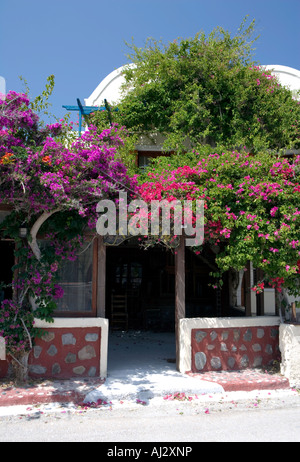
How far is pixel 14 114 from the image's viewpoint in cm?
573

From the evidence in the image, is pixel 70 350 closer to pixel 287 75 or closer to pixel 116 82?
pixel 116 82

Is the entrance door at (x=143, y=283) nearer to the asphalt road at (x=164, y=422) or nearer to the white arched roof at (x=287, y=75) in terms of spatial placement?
the asphalt road at (x=164, y=422)

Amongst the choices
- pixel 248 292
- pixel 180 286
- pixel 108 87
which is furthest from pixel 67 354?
pixel 108 87

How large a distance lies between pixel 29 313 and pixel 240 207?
399cm

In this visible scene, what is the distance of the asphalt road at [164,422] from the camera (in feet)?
14.1

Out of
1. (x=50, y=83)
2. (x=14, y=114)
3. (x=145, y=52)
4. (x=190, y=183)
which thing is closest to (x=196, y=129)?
(x=145, y=52)

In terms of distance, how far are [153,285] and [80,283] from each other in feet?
19.4

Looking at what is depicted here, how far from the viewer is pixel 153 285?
12.5 meters

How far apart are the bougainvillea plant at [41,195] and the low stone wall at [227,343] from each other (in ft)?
8.19

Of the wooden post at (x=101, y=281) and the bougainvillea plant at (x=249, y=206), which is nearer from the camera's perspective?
the bougainvillea plant at (x=249, y=206)

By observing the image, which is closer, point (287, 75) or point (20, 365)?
point (20, 365)

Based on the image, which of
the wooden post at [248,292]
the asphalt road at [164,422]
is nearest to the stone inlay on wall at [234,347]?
the wooden post at [248,292]

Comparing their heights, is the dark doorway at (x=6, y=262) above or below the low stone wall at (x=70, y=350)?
above
